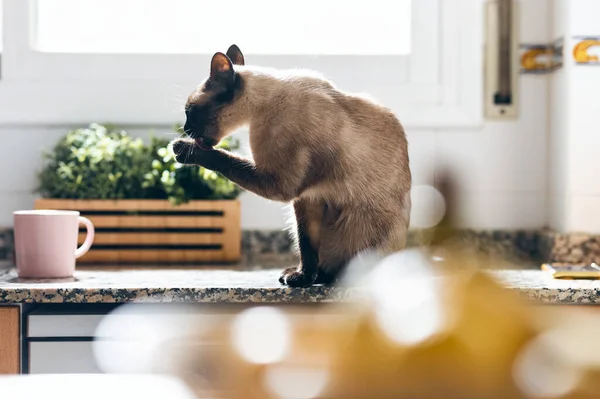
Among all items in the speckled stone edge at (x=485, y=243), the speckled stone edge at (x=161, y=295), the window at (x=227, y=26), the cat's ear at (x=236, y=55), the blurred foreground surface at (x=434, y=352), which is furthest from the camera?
the window at (x=227, y=26)

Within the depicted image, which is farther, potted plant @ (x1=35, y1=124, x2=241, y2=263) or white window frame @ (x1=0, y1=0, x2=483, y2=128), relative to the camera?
white window frame @ (x1=0, y1=0, x2=483, y2=128)

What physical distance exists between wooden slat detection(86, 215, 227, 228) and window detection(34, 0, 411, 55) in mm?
498

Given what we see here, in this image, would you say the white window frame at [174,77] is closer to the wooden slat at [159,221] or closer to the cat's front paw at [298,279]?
the wooden slat at [159,221]

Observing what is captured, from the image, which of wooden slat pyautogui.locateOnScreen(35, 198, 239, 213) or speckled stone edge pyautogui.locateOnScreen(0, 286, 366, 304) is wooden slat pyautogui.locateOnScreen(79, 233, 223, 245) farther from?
speckled stone edge pyautogui.locateOnScreen(0, 286, 366, 304)

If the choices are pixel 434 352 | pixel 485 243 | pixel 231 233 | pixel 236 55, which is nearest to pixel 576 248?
pixel 485 243

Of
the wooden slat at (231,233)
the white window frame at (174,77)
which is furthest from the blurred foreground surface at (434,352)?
the white window frame at (174,77)

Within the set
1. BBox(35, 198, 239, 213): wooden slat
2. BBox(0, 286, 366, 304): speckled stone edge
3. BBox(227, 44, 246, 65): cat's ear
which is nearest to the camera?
BBox(0, 286, 366, 304): speckled stone edge

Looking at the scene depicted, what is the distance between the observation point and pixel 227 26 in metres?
1.89

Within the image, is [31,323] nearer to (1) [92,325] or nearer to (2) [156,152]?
(1) [92,325]

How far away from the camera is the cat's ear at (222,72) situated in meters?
1.13

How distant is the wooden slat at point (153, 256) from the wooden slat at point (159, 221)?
0.06 meters

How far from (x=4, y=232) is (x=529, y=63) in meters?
1.38

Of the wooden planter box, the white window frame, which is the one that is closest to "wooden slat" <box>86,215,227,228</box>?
the wooden planter box

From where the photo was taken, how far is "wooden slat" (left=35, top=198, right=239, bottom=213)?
161 cm
